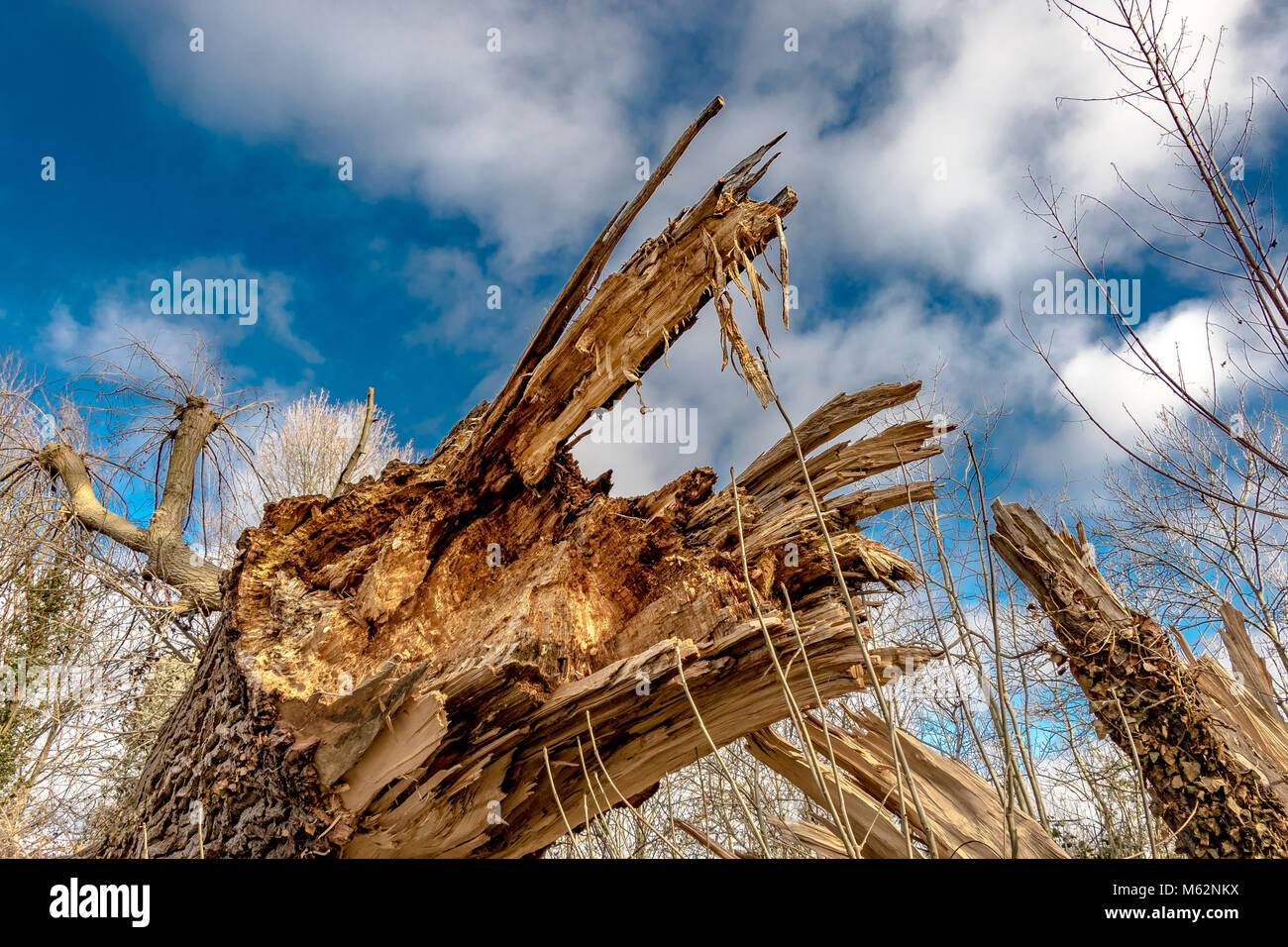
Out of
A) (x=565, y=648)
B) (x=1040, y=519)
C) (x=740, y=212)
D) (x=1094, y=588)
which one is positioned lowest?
(x=565, y=648)

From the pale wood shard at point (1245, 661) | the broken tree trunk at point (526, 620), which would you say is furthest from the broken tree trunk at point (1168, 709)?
the broken tree trunk at point (526, 620)

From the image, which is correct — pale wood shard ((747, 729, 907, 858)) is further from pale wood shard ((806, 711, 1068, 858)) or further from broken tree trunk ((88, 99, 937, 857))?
broken tree trunk ((88, 99, 937, 857))

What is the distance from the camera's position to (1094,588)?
5461 mm

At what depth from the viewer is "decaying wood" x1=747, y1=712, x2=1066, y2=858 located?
3.12 m

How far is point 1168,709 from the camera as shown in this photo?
199 inches

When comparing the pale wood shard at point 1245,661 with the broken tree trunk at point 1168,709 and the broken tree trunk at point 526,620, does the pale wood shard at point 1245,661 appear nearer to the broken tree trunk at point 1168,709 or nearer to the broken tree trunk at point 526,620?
the broken tree trunk at point 1168,709

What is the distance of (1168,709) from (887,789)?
355 cm

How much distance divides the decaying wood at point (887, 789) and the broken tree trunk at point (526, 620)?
850 mm

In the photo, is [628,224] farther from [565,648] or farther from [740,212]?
[565,648]

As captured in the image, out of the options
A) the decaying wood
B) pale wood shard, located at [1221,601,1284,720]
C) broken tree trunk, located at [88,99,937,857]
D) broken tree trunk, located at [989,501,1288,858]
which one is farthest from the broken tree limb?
pale wood shard, located at [1221,601,1284,720]

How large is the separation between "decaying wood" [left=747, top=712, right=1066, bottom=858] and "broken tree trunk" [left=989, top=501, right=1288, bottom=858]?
6.38 ft

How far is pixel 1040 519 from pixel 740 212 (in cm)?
475
